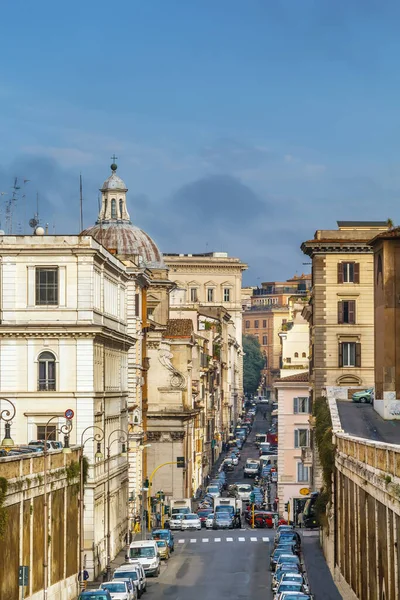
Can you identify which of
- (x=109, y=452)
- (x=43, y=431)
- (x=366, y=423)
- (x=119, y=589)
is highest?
(x=366, y=423)

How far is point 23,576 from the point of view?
60.9 m

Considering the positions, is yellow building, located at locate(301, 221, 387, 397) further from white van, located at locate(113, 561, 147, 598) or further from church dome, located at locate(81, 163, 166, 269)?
white van, located at locate(113, 561, 147, 598)

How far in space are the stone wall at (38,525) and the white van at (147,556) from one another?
557 cm

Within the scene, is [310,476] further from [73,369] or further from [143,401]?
[73,369]

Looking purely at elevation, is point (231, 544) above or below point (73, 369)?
below

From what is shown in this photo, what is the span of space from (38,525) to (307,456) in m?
63.5

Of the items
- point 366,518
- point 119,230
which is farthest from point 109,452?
point 119,230

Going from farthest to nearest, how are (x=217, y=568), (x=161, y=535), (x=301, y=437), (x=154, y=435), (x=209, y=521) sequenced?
(x=301, y=437)
(x=154, y=435)
(x=209, y=521)
(x=161, y=535)
(x=217, y=568)

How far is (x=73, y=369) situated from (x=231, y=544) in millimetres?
19858

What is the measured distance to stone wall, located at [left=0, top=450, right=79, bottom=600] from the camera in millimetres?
60787

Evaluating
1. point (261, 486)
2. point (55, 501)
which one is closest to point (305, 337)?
point (261, 486)

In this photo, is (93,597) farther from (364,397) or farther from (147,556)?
(364,397)

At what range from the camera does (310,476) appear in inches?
5049

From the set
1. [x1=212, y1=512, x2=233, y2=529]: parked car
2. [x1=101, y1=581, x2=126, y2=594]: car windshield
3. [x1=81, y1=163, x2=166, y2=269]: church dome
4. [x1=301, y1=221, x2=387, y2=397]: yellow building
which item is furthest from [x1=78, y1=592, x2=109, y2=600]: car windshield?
[x1=81, y1=163, x2=166, y2=269]: church dome
